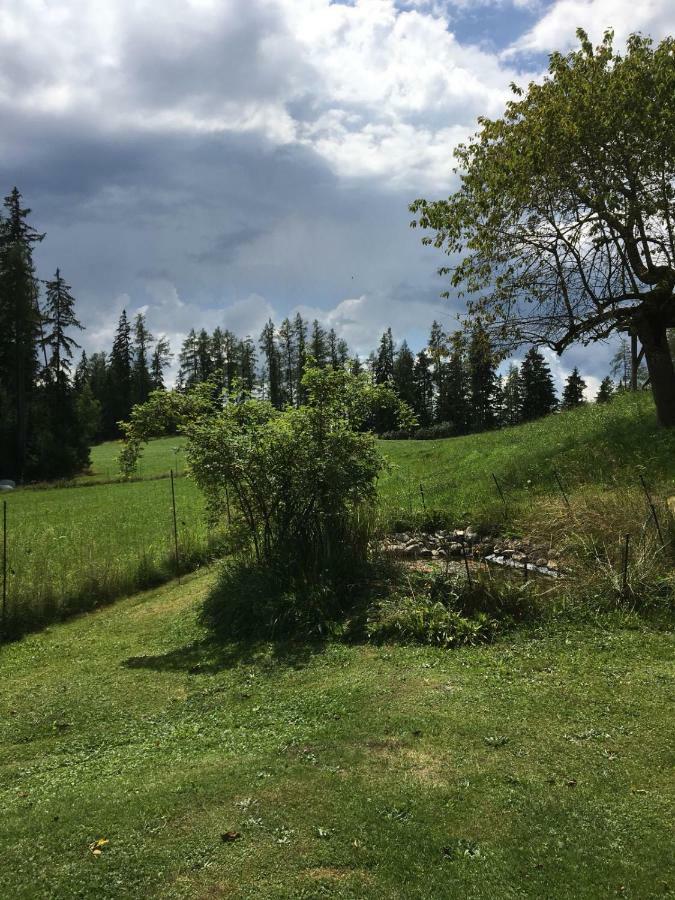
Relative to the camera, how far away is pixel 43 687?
7098 millimetres

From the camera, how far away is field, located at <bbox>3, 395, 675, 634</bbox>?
10445mm

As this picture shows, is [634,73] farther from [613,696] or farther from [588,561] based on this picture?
[613,696]

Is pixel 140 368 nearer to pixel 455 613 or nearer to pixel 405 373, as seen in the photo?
pixel 405 373

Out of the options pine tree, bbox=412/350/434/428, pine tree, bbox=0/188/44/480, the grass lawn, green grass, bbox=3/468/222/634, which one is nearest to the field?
green grass, bbox=3/468/222/634

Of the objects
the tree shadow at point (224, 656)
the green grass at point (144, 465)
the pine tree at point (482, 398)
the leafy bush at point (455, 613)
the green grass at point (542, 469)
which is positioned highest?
the pine tree at point (482, 398)

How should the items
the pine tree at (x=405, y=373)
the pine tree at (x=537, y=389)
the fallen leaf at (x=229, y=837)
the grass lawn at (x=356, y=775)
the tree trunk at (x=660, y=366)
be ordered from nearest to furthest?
the grass lawn at (x=356, y=775), the fallen leaf at (x=229, y=837), the tree trunk at (x=660, y=366), the pine tree at (x=537, y=389), the pine tree at (x=405, y=373)

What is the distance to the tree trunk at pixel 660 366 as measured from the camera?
14.5 meters

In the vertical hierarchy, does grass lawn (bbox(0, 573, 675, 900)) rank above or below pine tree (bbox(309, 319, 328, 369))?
below

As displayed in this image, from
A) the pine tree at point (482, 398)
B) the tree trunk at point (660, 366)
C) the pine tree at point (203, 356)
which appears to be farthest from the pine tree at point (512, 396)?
the tree trunk at point (660, 366)

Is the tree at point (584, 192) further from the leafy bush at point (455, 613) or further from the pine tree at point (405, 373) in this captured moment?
the pine tree at point (405, 373)

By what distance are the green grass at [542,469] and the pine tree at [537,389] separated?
47.9 m

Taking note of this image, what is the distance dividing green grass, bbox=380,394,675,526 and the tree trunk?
1.66 feet

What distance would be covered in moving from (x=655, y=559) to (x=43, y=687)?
7.74m

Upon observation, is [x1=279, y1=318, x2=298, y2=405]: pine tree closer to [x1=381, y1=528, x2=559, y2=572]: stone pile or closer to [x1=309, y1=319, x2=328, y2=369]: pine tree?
[x1=309, y1=319, x2=328, y2=369]: pine tree
